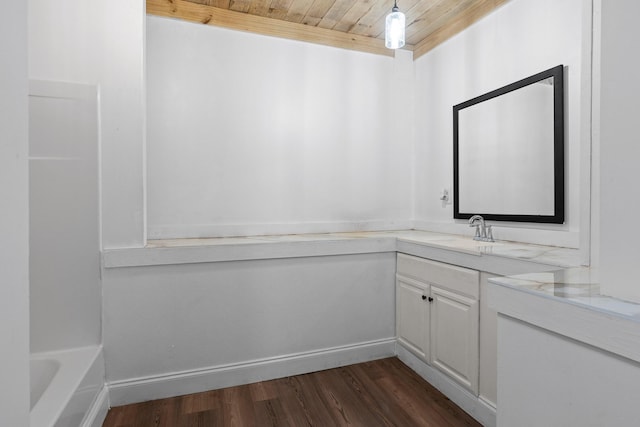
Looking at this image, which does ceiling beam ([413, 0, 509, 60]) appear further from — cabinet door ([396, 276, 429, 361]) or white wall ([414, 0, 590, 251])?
cabinet door ([396, 276, 429, 361])

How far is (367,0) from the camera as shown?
2.33 metres

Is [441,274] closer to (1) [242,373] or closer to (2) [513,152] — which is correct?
(2) [513,152]

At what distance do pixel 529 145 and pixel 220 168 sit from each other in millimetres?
2005

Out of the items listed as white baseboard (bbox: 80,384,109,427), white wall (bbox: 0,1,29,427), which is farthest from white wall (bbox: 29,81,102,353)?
white wall (bbox: 0,1,29,427)

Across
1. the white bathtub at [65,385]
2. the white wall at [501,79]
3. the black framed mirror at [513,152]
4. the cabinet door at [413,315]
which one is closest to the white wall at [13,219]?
the white bathtub at [65,385]

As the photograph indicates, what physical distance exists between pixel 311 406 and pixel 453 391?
0.78 metres

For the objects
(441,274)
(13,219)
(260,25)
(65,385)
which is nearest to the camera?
(13,219)

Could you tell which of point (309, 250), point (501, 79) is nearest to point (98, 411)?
point (309, 250)

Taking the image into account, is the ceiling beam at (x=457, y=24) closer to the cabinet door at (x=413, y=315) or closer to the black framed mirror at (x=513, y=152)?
the black framed mirror at (x=513, y=152)

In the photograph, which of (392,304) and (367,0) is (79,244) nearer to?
(392,304)

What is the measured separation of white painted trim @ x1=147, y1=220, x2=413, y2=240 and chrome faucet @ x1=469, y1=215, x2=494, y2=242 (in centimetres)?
83

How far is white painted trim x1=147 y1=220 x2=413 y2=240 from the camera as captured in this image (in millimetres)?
2328

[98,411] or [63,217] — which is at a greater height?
[63,217]

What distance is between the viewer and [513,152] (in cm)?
212
